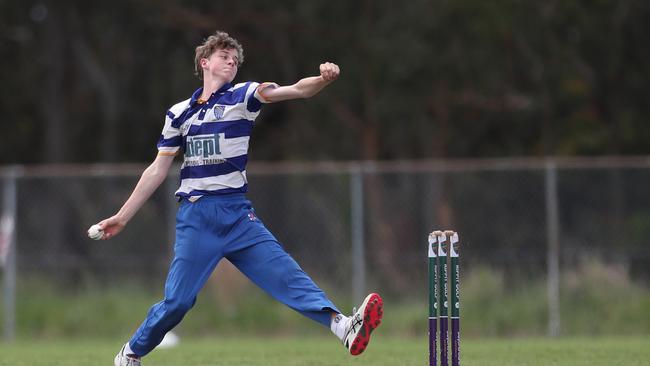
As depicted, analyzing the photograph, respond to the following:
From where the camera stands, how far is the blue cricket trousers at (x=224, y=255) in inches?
296

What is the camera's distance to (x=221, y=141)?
7531 millimetres

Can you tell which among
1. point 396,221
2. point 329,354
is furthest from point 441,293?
point 396,221

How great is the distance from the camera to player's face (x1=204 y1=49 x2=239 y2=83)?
25.4ft

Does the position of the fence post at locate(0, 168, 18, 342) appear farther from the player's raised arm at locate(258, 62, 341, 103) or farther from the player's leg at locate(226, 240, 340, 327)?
the player's raised arm at locate(258, 62, 341, 103)

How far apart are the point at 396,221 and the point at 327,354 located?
6107mm

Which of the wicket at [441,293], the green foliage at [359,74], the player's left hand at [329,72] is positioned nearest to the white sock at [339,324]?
the wicket at [441,293]

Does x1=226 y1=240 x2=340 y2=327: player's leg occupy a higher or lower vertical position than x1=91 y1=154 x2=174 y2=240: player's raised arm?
lower

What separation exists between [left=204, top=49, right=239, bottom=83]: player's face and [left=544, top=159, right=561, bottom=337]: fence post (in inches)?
313

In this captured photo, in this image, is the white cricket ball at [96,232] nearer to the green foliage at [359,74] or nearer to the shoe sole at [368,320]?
the shoe sole at [368,320]

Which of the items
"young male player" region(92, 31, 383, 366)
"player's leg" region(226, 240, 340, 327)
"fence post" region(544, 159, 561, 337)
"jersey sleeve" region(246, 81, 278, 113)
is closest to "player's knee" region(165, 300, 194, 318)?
"young male player" region(92, 31, 383, 366)

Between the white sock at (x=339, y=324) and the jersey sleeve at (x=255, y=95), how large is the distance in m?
1.45

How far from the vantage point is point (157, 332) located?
771 centimetres

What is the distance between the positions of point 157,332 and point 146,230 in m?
9.75

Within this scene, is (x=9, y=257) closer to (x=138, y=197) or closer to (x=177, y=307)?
(x=138, y=197)
